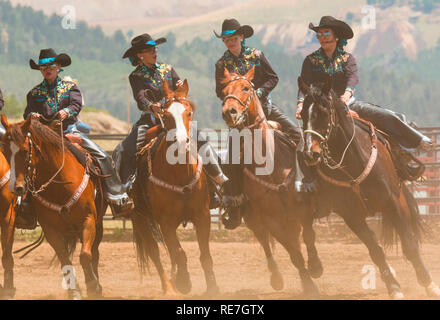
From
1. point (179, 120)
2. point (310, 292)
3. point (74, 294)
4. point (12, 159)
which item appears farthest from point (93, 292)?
point (310, 292)

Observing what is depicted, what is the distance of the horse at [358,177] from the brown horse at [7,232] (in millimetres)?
3874

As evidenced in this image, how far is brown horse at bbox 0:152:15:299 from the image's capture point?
332 inches

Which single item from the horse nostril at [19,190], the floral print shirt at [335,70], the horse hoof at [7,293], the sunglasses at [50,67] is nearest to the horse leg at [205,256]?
the floral print shirt at [335,70]

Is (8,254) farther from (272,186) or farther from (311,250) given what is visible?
(311,250)

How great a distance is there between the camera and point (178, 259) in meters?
7.96

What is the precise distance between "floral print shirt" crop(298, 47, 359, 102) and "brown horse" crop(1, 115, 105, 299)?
113 inches

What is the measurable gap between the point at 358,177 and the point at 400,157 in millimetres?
942

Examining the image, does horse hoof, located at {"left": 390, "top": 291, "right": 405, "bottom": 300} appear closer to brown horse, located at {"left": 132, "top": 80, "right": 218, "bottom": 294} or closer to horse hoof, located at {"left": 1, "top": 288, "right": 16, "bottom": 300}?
brown horse, located at {"left": 132, "top": 80, "right": 218, "bottom": 294}

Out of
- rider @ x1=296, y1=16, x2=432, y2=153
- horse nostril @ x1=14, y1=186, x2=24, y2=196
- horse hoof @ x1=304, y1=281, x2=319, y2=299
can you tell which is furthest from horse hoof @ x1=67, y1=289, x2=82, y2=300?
rider @ x1=296, y1=16, x2=432, y2=153

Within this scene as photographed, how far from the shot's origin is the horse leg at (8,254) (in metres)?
8.43
